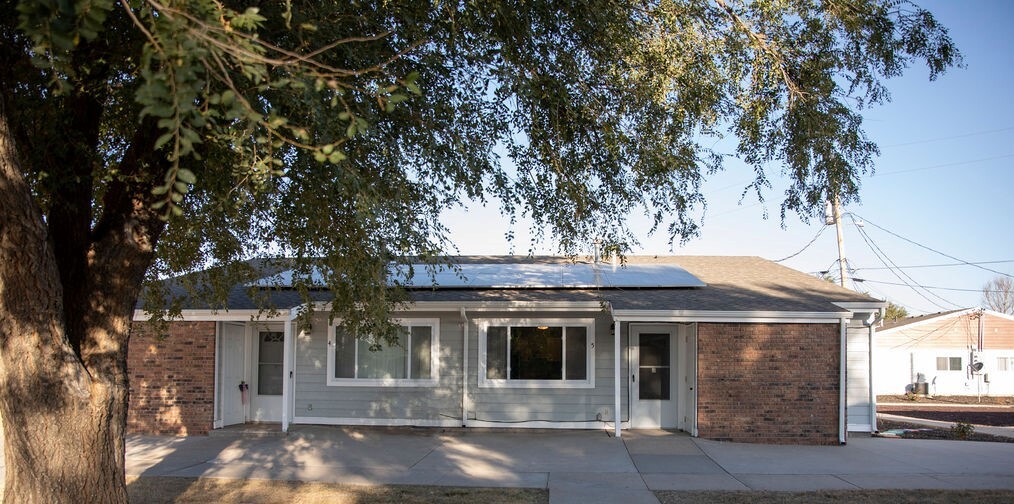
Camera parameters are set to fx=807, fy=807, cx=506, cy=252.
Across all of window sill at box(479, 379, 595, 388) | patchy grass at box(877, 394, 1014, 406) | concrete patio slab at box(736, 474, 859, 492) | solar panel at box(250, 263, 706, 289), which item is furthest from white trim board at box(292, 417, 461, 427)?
patchy grass at box(877, 394, 1014, 406)

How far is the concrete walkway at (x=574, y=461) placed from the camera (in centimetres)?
1052

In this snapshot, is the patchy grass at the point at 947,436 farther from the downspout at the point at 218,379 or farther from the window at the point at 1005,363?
the window at the point at 1005,363

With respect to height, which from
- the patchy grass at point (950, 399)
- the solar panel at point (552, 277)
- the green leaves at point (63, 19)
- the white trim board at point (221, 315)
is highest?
the green leaves at point (63, 19)

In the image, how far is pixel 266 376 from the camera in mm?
16562

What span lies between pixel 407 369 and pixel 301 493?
6113 millimetres

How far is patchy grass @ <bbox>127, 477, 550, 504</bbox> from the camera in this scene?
947 centimetres

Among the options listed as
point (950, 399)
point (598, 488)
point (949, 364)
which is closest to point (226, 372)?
point (598, 488)

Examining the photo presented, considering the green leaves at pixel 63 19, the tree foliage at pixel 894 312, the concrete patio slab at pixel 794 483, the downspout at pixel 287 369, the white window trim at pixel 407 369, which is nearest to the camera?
the green leaves at pixel 63 19

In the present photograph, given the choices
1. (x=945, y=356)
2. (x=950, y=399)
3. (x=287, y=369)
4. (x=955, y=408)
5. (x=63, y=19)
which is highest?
(x=63, y=19)

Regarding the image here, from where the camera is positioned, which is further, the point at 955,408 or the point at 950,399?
the point at 950,399

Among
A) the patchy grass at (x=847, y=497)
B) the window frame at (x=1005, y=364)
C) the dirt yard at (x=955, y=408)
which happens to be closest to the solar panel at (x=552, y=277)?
the patchy grass at (x=847, y=497)

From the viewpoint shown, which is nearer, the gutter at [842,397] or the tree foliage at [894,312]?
the gutter at [842,397]

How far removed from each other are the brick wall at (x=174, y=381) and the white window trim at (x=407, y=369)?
2212 millimetres

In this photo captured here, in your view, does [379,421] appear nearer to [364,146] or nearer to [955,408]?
[364,146]
